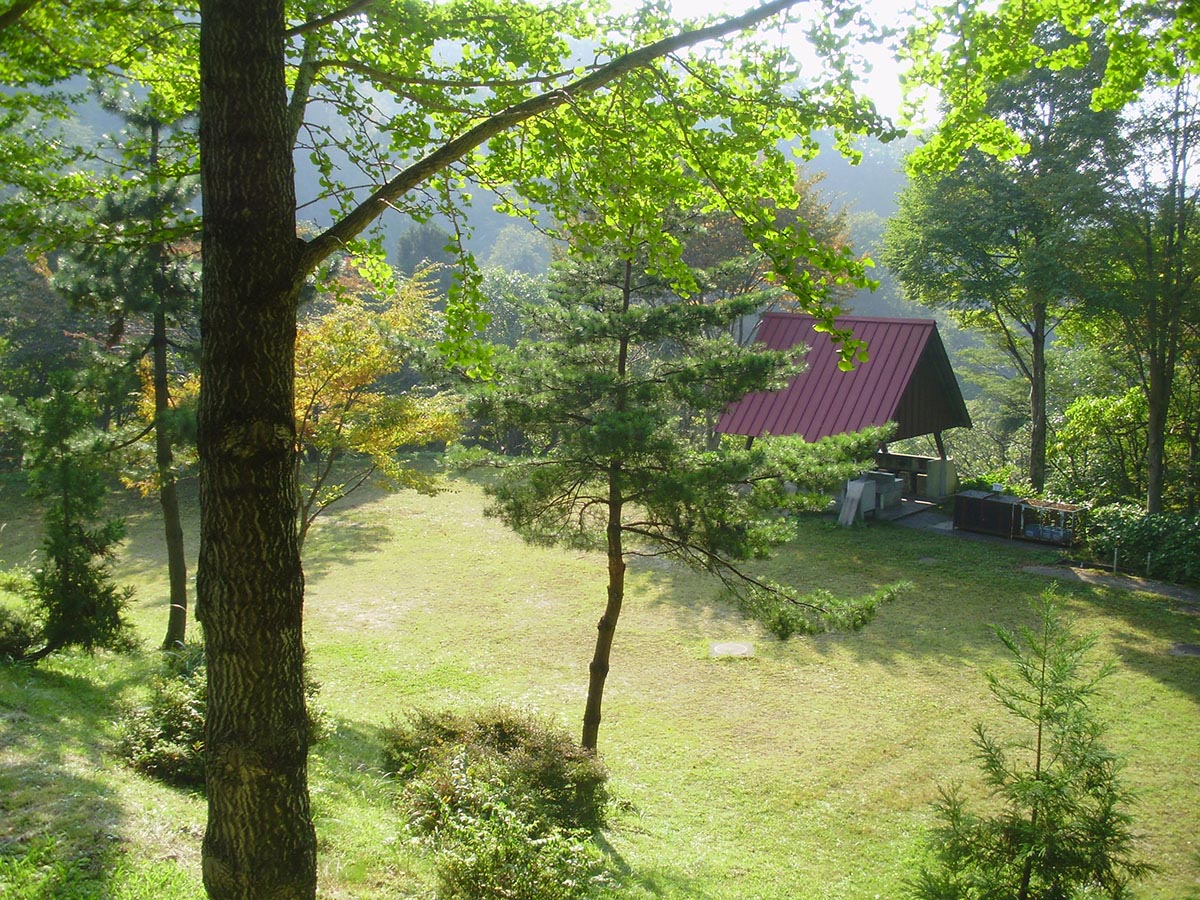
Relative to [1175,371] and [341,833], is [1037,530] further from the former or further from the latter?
[341,833]

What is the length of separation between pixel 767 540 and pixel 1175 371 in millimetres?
14986

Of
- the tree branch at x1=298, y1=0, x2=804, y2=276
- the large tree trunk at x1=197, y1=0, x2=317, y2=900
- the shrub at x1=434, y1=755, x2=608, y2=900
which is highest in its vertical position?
the tree branch at x1=298, y1=0, x2=804, y2=276

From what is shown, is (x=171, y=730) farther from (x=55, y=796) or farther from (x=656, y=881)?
(x=656, y=881)

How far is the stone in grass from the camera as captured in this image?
1196 centimetres

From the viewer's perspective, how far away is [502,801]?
19.5 feet

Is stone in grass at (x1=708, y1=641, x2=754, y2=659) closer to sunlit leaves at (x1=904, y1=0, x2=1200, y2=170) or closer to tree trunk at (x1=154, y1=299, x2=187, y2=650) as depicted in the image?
tree trunk at (x1=154, y1=299, x2=187, y2=650)

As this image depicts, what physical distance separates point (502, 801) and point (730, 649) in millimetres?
6736

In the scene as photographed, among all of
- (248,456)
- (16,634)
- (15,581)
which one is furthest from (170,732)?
(15,581)

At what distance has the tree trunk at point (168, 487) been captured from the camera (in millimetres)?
10898

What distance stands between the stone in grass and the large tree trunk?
9490 mm

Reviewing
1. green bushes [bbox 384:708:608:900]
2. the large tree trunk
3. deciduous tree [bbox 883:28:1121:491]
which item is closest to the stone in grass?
green bushes [bbox 384:708:608:900]

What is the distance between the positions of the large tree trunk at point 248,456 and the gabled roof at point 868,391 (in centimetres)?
1555

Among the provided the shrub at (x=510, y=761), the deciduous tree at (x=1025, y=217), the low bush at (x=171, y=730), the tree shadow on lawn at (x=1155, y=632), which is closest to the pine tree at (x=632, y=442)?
the shrub at (x=510, y=761)

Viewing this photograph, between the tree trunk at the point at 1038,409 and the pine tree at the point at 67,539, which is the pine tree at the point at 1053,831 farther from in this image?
the tree trunk at the point at 1038,409
